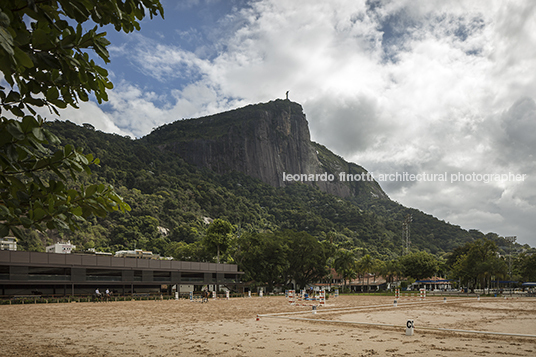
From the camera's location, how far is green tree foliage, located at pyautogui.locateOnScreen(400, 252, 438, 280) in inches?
3322

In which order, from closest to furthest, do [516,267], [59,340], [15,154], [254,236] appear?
1. [15,154]
2. [59,340]
3. [254,236]
4. [516,267]

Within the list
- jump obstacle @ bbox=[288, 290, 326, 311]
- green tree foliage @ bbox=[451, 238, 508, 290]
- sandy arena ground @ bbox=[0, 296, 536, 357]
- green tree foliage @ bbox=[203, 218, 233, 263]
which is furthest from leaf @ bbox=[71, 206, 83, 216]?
green tree foliage @ bbox=[451, 238, 508, 290]

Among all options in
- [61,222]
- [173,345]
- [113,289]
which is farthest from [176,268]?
[61,222]

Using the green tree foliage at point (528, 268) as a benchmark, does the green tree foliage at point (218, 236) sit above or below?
above

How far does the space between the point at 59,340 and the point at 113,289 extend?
4453cm

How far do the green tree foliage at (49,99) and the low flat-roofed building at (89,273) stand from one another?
161 ft

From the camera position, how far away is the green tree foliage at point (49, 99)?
360cm

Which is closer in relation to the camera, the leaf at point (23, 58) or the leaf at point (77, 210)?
the leaf at point (23, 58)

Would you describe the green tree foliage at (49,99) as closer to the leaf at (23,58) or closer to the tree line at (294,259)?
the leaf at (23,58)

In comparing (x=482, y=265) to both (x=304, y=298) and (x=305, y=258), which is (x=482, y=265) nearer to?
(x=305, y=258)

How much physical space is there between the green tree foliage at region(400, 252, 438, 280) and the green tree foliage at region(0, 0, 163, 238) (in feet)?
291

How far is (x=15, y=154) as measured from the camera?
366 centimetres

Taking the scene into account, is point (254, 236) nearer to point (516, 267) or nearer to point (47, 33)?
point (516, 267)

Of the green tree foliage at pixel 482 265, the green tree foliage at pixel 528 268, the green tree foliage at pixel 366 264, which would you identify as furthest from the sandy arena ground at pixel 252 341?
the green tree foliage at pixel 366 264
